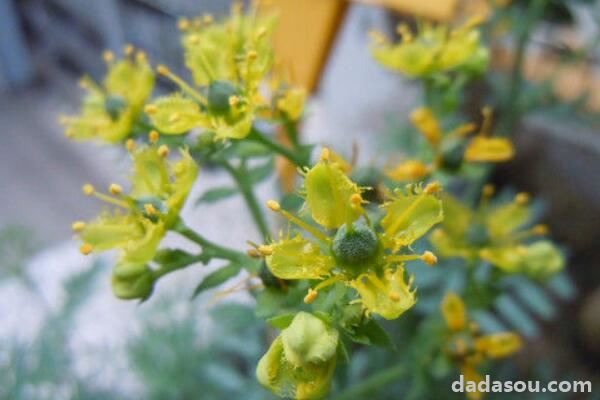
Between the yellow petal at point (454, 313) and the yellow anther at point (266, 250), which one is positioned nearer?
the yellow anther at point (266, 250)

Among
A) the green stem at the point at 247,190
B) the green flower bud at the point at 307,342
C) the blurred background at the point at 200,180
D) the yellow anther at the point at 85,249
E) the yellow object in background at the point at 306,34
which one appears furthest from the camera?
the blurred background at the point at 200,180

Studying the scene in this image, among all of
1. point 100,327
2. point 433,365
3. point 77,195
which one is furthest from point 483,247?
point 77,195

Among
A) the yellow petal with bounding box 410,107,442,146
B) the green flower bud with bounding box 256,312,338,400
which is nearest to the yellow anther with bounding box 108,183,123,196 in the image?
the green flower bud with bounding box 256,312,338,400

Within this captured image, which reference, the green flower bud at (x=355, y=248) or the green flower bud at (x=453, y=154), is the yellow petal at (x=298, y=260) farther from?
the green flower bud at (x=453, y=154)

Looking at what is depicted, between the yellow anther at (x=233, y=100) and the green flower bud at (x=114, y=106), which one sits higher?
the yellow anther at (x=233, y=100)

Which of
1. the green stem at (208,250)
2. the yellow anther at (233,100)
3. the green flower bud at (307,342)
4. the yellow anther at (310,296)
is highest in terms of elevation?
the yellow anther at (233,100)

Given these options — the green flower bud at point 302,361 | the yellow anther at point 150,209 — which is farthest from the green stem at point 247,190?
the green flower bud at point 302,361

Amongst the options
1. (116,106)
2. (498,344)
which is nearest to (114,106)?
(116,106)
